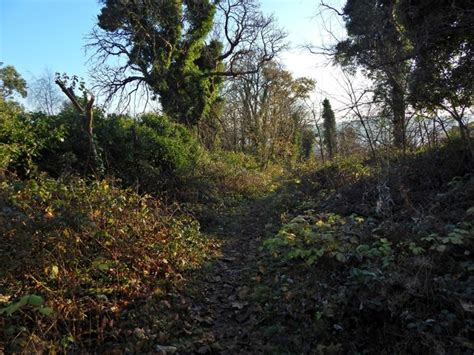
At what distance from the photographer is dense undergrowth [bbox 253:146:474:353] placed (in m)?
3.28

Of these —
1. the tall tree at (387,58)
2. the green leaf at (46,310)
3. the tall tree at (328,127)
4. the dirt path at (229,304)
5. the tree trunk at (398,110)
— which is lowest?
the dirt path at (229,304)

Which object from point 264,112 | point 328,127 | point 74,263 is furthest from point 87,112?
point 328,127

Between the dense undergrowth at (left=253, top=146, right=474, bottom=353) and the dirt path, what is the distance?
215 mm

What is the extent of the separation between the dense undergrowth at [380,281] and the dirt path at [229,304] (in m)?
0.21

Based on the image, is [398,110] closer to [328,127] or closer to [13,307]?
[13,307]

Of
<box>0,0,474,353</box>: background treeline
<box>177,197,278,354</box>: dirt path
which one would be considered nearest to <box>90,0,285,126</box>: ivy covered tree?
<box>0,0,474,353</box>: background treeline

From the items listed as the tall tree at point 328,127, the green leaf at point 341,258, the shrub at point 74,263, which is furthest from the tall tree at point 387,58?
the tall tree at point 328,127

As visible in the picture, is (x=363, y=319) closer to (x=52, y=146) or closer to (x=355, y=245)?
(x=355, y=245)

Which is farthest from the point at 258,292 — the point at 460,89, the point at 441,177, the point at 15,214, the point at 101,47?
the point at 101,47

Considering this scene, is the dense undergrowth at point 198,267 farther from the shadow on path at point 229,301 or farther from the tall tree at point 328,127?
the tall tree at point 328,127

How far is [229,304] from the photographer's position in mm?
4672

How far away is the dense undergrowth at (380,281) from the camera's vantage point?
328 centimetres

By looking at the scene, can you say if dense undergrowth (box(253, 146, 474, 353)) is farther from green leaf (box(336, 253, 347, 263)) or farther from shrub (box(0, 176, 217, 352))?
shrub (box(0, 176, 217, 352))

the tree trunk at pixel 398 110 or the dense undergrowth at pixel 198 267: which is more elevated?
the tree trunk at pixel 398 110
